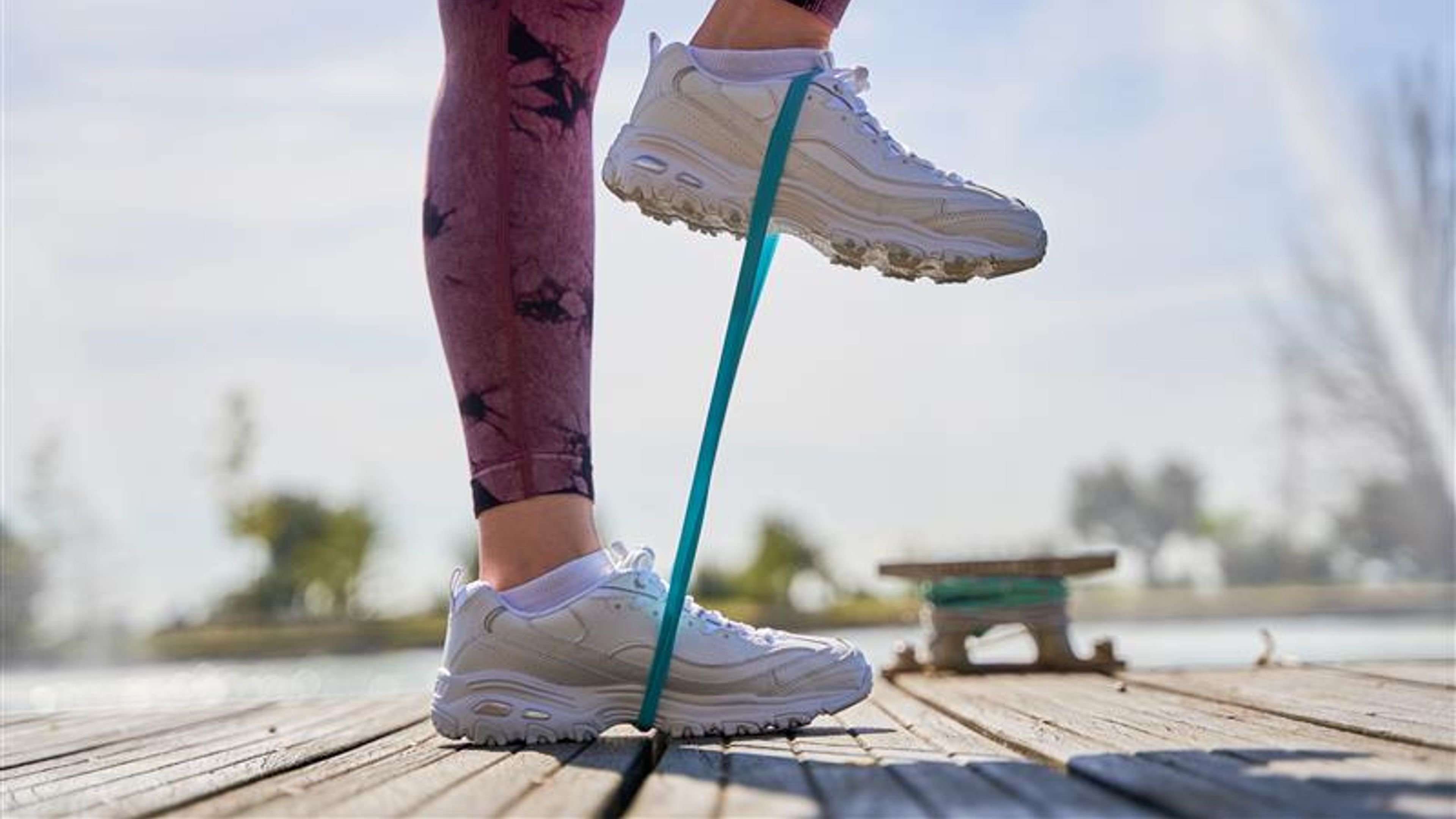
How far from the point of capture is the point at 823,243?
3.56 feet

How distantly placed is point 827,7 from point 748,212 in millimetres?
185

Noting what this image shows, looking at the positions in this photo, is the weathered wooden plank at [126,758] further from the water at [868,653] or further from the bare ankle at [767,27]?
the water at [868,653]

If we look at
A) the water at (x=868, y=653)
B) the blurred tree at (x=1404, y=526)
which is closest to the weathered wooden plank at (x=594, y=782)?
the water at (x=868, y=653)

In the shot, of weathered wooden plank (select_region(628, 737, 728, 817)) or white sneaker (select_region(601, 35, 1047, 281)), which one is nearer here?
weathered wooden plank (select_region(628, 737, 728, 817))

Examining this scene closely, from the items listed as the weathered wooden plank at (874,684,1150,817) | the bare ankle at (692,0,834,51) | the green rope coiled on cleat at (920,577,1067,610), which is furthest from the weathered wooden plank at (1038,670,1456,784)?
the green rope coiled on cleat at (920,577,1067,610)

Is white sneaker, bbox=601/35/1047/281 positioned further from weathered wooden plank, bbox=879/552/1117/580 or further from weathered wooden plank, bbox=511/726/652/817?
weathered wooden plank, bbox=879/552/1117/580

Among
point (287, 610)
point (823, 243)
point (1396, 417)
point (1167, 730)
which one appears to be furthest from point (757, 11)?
point (287, 610)

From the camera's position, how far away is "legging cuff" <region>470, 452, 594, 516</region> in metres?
1.04

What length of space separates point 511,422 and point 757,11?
1.26 feet

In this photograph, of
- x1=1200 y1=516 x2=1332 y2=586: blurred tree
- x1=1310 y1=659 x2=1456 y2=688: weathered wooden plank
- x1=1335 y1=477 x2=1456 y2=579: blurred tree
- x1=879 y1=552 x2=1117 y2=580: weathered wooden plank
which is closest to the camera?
x1=1310 y1=659 x2=1456 y2=688: weathered wooden plank

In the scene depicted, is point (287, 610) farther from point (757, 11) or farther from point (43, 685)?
point (757, 11)

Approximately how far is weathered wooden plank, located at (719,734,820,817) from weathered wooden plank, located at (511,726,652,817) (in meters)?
0.06

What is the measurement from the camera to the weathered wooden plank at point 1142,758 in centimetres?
62

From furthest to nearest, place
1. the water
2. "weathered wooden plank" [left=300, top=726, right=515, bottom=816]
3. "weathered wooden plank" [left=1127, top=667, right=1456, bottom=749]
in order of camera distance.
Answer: the water, "weathered wooden plank" [left=1127, top=667, right=1456, bottom=749], "weathered wooden plank" [left=300, top=726, right=515, bottom=816]
